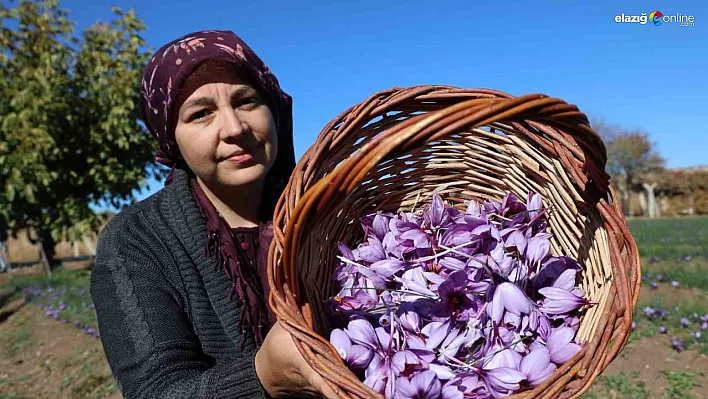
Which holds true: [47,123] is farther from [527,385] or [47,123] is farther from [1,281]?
[527,385]

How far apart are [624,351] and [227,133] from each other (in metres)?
3.10

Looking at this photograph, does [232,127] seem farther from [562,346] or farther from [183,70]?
[562,346]

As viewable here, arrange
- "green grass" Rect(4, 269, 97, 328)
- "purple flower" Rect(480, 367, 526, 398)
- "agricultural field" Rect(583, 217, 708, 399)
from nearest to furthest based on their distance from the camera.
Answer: "purple flower" Rect(480, 367, 526, 398)
"agricultural field" Rect(583, 217, 708, 399)
"green grass" Rect(4, 269, 97, 328)

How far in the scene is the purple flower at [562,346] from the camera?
97 centimetres

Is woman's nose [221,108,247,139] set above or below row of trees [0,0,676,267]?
below

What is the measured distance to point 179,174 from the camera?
1.68 metres

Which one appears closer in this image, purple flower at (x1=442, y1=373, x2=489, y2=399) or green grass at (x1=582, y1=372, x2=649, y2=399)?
purple flower at (x1=442, y1=373, x2=489, y2=399)

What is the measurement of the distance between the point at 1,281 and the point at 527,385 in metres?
11.6

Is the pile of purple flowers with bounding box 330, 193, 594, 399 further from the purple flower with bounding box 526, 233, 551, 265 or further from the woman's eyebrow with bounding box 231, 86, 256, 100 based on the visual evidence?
the woman's eyebrow with bounding box 231, 86, 256, 100

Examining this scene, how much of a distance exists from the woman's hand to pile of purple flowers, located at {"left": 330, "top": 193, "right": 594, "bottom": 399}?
9 cm

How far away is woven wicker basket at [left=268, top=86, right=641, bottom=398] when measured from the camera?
85cm

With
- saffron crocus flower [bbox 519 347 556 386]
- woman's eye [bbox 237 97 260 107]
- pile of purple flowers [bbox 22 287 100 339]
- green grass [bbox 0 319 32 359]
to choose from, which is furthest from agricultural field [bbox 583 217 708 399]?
green grass [bbox 0 319 32 359]

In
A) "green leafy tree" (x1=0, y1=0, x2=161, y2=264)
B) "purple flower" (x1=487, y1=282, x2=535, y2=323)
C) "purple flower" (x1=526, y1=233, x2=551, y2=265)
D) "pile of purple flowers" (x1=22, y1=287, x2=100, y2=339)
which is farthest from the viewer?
"green leafy tree" (x1=0, y1=0, x2=161, y2=264)

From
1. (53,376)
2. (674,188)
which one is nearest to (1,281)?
(53,376)
